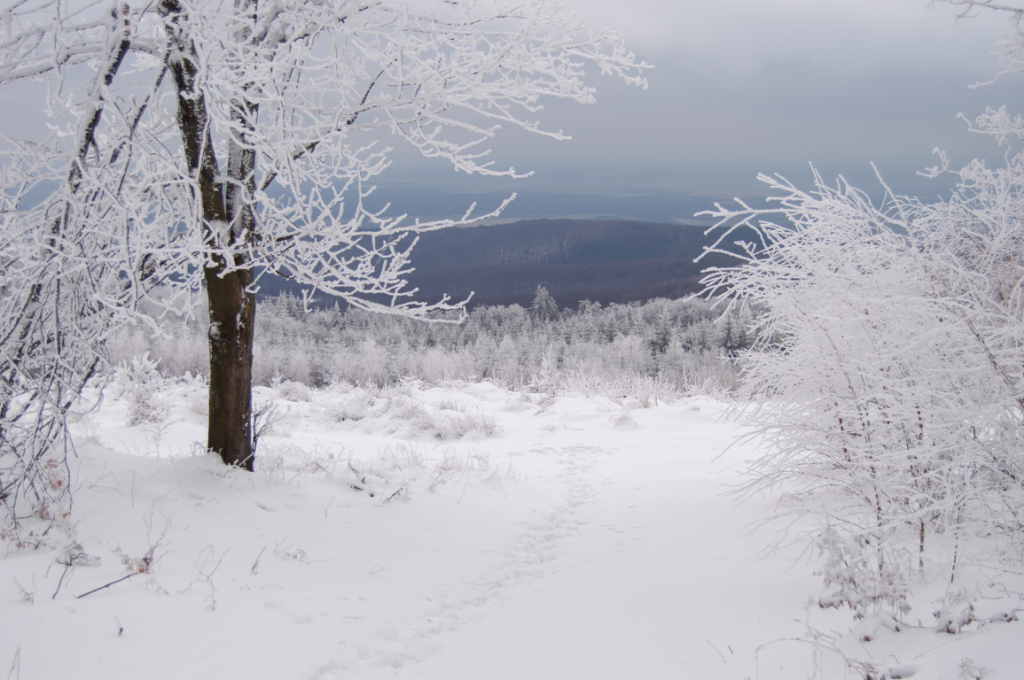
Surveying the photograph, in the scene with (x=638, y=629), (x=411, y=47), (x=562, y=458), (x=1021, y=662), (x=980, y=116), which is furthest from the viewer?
(x=562, y=458)

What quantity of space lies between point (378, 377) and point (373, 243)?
42774 mm

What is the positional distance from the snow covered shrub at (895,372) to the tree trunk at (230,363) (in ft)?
12.6

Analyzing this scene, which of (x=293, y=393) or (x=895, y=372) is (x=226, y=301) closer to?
(x=895, y=372)

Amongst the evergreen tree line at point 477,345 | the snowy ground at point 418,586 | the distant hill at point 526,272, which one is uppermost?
the distant hill at point 526,272

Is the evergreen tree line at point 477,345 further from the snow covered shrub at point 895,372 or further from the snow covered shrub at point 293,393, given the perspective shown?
the snow covered shrub at point 895,372

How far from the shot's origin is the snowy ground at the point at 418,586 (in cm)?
251

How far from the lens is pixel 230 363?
4.63m

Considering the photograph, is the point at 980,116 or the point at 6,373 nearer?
the point at 6,373

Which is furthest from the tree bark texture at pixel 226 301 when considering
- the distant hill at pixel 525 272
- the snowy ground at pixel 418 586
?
the distant hill at pixel 525 272

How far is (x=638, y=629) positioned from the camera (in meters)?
3.17

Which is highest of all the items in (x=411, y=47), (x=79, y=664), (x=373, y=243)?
(x=411, y=47)

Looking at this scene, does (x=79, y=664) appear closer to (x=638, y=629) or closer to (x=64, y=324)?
(x=64, y=324)

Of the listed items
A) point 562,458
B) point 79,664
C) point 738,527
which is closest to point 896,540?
point 738,527

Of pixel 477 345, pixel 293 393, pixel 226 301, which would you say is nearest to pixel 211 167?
pixel 226 301
